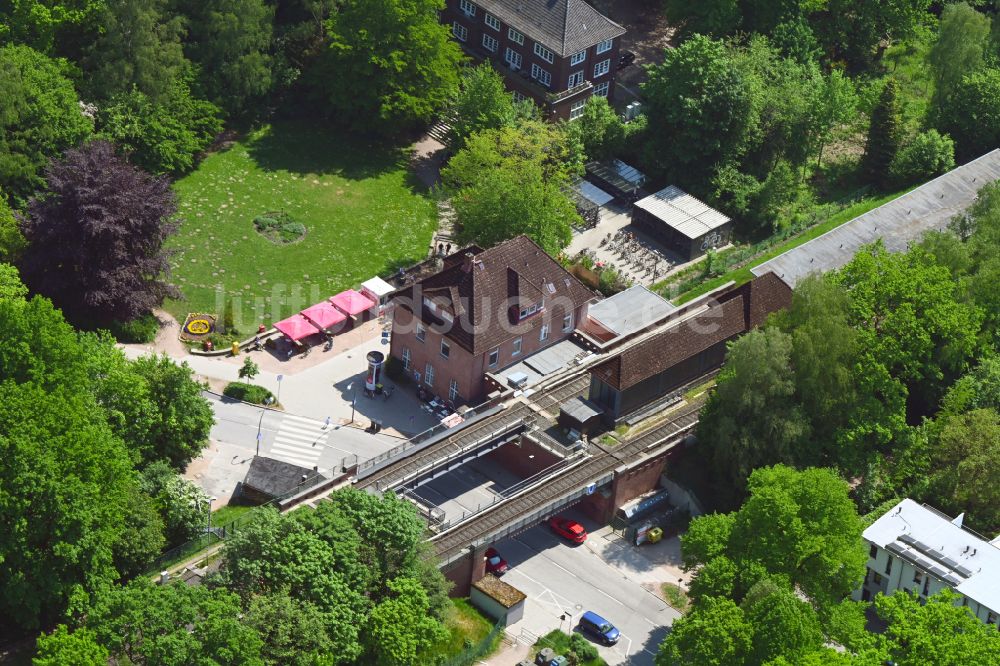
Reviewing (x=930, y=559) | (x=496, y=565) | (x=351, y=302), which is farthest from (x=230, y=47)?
(x=930, y=559)

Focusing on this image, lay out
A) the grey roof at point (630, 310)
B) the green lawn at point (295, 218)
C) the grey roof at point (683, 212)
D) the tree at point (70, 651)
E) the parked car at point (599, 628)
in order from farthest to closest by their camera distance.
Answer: the grey roof at point (683, 212), the green lawn at point (295, 218), the grey roof at point (630, 310), the parked car at point (599, 628), the tree at point (70, 651)

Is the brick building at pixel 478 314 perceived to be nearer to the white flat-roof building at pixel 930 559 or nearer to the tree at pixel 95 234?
the tree at pixel 95 234

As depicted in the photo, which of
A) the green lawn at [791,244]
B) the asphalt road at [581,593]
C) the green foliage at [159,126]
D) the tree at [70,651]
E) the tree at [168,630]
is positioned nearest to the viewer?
the tree at [70,651]

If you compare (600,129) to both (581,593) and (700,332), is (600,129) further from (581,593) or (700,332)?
(581,593)

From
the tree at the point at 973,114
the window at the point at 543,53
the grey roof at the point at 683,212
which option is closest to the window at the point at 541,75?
the window at the point at 543,53

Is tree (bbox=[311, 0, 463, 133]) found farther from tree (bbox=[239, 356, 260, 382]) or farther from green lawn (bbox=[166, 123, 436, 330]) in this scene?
tree (bbox=[239, 356, 260, 382])

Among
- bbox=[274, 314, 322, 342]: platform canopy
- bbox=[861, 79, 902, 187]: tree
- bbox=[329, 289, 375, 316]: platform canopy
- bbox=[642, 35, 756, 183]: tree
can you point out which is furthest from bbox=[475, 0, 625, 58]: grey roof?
bbox=[274, 314, 322, 342]: platform canopy
